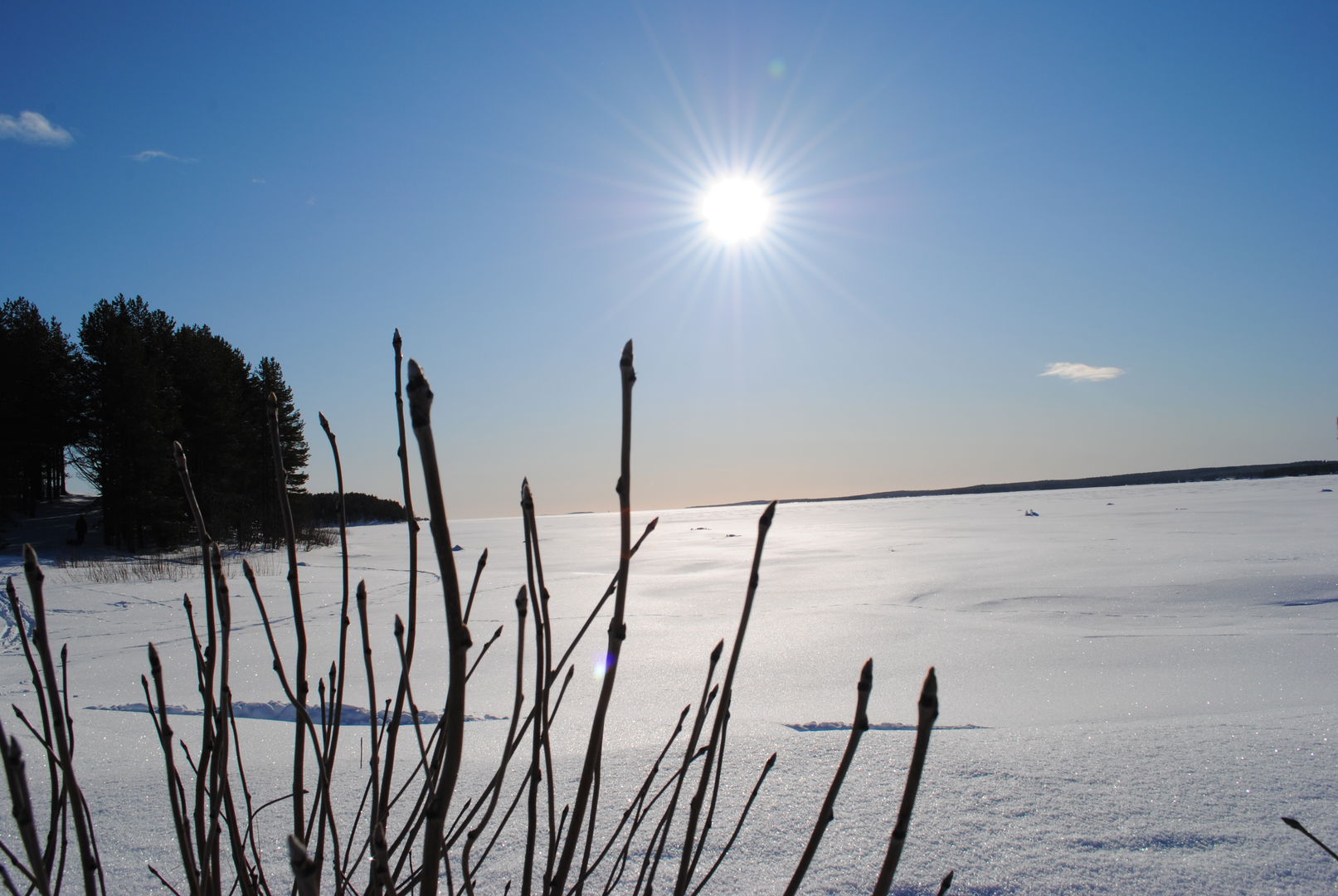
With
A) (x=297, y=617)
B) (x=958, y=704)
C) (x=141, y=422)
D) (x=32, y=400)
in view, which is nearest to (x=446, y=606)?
(x=297, y=617)

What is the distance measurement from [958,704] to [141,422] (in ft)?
64.9

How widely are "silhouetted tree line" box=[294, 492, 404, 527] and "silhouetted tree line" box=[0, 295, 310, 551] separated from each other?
23.7 ft

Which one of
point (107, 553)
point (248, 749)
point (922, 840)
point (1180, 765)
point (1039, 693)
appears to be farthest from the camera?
point (107, 553)

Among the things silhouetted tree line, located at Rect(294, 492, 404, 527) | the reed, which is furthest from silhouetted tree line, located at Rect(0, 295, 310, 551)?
the reed

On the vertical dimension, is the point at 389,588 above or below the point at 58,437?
below

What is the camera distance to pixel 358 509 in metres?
34.6

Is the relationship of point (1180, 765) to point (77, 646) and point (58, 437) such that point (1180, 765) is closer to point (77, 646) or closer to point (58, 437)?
point (77, 646)

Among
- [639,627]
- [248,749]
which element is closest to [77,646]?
[248,749]

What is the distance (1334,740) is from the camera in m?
1.77

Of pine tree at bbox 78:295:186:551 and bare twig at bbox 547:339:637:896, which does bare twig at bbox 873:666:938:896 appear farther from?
pine tree at bbox 78:295:186:551

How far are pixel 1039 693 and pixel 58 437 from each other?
26.9 meters

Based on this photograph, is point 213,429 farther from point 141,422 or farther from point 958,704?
point 958,704

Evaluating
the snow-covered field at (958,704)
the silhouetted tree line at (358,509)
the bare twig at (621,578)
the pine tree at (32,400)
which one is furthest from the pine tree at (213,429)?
the bare twig at (621,578)

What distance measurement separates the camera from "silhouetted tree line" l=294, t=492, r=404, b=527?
100ft
